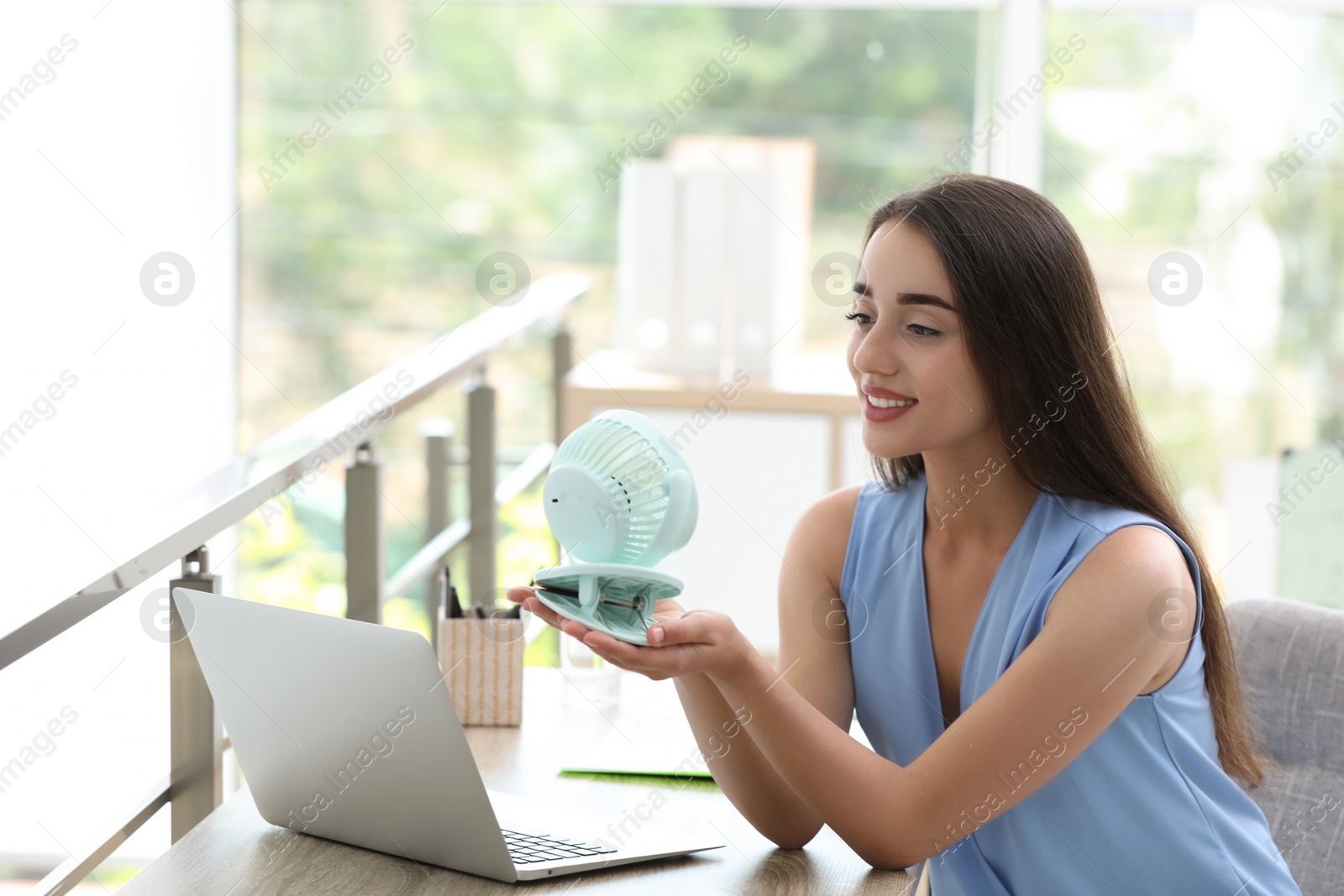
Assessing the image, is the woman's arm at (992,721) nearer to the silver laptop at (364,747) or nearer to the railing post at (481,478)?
the silver laptop at (364,747)

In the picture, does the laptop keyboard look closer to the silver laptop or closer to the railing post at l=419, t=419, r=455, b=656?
the silver laptop

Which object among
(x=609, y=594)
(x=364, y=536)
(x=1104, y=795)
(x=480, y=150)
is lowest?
(x=1104, y=795)

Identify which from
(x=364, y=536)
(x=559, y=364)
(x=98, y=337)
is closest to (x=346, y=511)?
(x=364, y=536)

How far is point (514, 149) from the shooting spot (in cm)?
430

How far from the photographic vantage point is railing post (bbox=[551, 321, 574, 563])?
3068 millimetres

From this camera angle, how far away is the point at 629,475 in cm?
96

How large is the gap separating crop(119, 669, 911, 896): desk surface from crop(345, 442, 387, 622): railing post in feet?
1.55

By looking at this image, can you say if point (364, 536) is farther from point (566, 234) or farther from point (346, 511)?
point (566, 234)

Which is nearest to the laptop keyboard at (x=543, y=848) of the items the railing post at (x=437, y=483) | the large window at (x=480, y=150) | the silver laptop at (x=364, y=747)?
the silver laptop at (x=364, y=747)

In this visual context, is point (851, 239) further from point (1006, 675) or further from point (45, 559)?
point (1006, 675)

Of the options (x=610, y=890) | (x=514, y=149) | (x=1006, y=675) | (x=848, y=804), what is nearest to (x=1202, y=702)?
(x=1006, y=675)

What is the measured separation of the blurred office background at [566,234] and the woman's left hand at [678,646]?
65.7 inches

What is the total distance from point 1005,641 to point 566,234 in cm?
338

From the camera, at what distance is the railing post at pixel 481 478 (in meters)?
2.39
